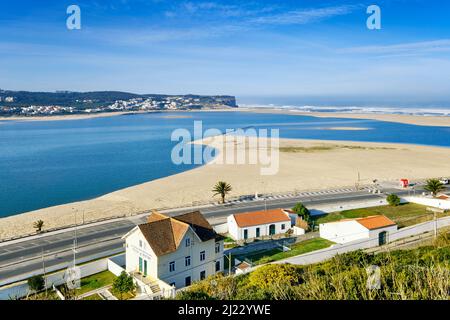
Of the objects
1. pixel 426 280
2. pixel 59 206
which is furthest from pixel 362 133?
pixel 426 280

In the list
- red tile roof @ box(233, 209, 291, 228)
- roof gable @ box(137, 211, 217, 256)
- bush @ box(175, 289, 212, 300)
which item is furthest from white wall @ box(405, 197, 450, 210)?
bush @ box(175, 289, 212, 300)

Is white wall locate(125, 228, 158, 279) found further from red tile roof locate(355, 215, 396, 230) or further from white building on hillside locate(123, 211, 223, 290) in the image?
red tile roof locate(355, 215, 396, 230)

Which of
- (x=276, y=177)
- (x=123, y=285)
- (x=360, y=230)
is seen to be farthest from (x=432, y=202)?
(x=123, y=285)

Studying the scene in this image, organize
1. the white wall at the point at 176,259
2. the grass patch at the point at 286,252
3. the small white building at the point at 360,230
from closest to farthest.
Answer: the white wall at the point at 176,259, the grass patch at the point at 286,252, the small white building at the point at 360,230

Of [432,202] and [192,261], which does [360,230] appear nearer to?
[192,261]

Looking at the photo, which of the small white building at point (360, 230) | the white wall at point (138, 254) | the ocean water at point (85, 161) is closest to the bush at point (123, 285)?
the white wall at point (138, 254)

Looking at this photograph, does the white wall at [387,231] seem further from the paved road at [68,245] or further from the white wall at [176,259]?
the white wall at [176,259]
